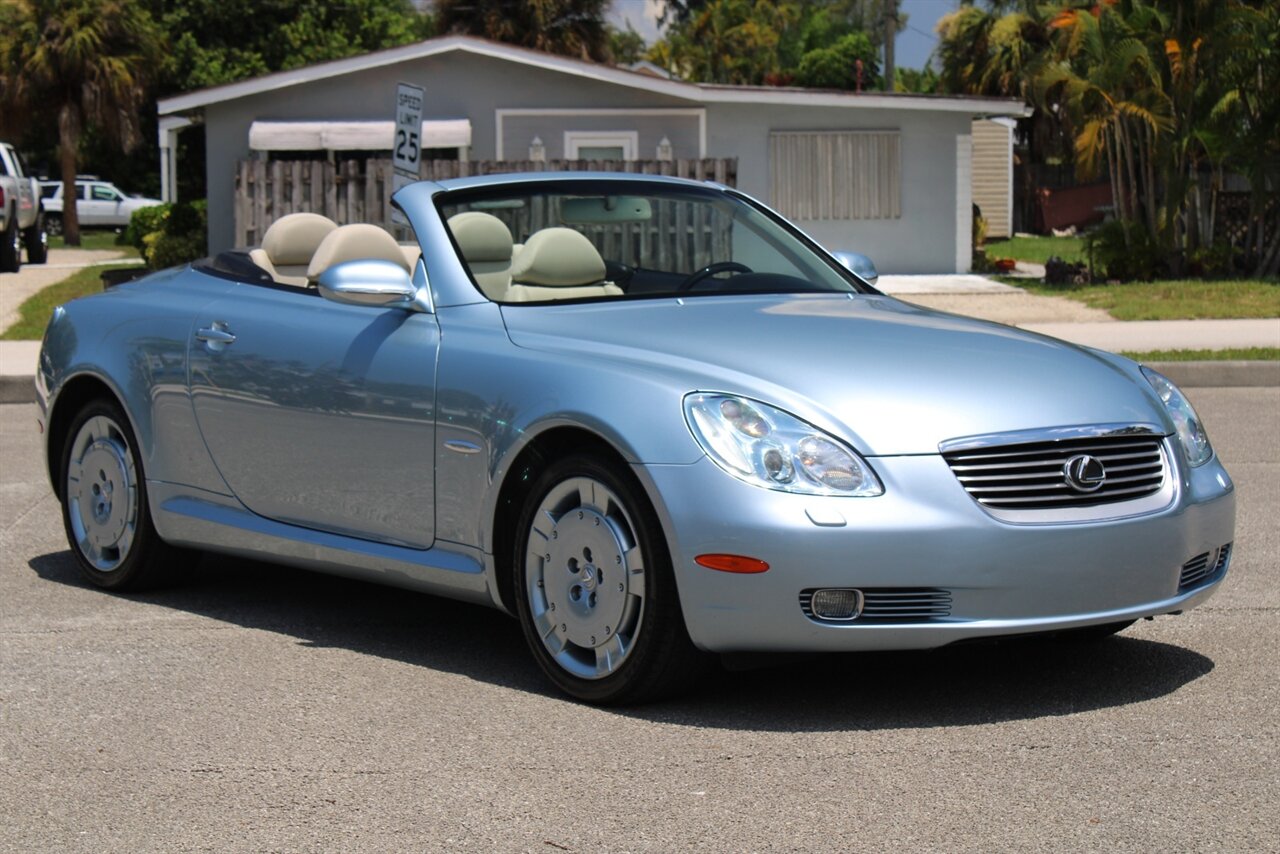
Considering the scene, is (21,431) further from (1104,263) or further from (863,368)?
(1104,263)

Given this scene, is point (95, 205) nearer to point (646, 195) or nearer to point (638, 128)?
point (638, 128)

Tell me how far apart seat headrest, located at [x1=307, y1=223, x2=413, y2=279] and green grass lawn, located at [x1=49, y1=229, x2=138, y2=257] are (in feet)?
109

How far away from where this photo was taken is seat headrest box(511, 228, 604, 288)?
20.5ft

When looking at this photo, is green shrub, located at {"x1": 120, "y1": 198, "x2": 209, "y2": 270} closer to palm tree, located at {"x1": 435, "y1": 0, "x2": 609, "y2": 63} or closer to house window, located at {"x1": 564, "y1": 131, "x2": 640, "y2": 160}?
house window, located at {"x1": 564, "y1": 131, "x2": 640, "y2": 160}

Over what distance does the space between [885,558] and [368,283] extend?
1.94m

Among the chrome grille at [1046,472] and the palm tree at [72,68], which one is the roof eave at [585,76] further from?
the chrome grille at [1046,472]

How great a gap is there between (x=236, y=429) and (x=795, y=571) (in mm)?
2373

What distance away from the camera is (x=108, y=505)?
7094 mm

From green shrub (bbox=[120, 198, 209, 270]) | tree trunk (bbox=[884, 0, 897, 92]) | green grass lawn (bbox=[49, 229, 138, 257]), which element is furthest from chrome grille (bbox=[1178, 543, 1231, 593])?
tree trunk (bbox=[884, 0, 897, 92])

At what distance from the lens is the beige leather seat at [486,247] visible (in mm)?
6211

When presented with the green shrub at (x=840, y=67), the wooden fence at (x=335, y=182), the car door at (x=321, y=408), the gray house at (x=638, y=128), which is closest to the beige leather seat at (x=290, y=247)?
the car door at (x=321, y=408)

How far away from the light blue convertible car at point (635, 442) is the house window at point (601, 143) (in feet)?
72.2

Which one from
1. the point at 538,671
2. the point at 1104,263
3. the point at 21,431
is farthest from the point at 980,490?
the point at 1104,263

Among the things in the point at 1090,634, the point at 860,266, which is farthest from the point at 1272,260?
the point at 1090,634
